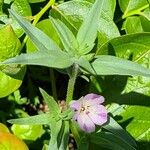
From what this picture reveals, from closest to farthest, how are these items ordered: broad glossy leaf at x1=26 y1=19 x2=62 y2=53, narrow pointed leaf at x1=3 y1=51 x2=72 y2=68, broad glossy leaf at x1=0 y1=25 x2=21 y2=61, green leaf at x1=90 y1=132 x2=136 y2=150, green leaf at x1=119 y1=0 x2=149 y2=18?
narrow pointed leaf at x1=3 y1=51 x2=72 y2=68 < green leaf at x1=90 y1=132 x2=136 y2=150 < broad glossy leaf at x1=0 y1=25 x2=21 y2=61 < broad glossy leaf at x1=26 y1=19 x2=62 y2=53 < green leaf at x1=119 y1=0 x2=149 y2=18

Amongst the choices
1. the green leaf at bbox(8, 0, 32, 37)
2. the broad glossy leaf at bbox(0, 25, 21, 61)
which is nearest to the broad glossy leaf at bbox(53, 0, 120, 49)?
the green leaf at bbox(8, 0, 32, 37)

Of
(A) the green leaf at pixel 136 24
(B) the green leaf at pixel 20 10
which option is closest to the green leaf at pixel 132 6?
(A) the green leaf at pixel 136 24

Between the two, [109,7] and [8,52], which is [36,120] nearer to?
[8,52]

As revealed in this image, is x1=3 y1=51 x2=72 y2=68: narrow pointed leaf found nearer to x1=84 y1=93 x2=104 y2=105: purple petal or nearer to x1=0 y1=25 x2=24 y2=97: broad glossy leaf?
x1=84 y1=93 x2=104 y2=105: purple petal

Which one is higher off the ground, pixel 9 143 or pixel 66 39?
pixel 66 39

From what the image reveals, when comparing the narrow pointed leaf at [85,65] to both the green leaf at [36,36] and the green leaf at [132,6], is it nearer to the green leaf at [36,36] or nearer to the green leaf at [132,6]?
the green leaf at [36,36]

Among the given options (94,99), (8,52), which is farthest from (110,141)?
(8,52)
